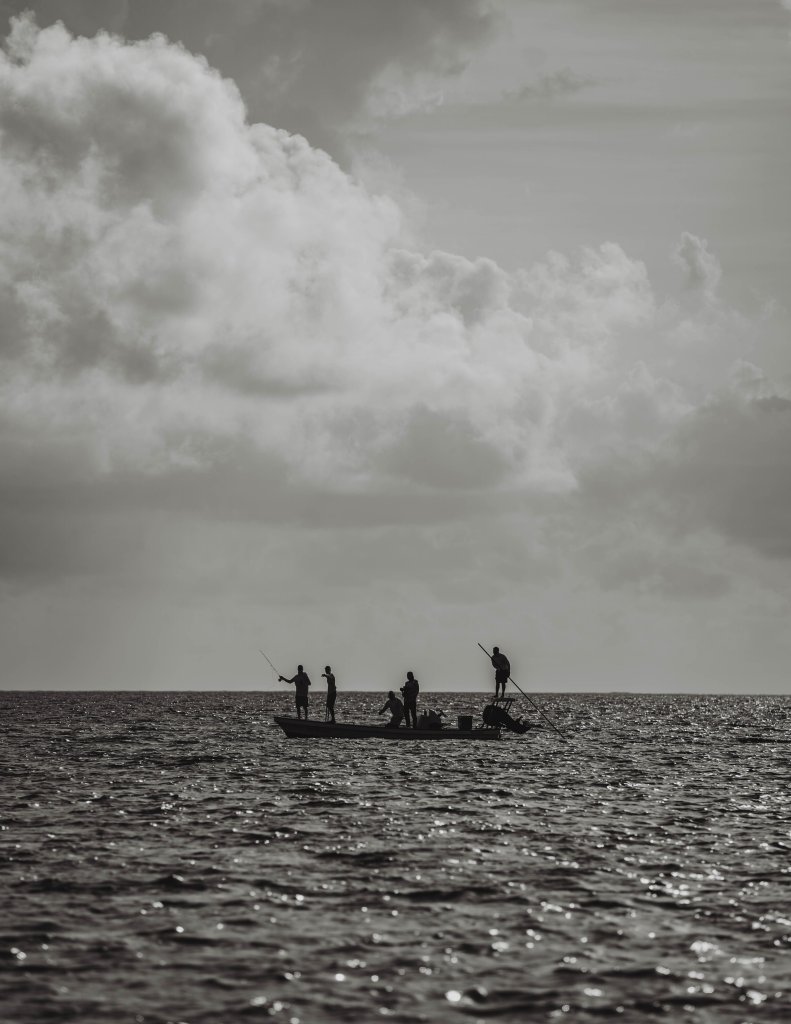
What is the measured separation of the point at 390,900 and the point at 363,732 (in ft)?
119

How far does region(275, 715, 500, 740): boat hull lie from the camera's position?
55000 mm

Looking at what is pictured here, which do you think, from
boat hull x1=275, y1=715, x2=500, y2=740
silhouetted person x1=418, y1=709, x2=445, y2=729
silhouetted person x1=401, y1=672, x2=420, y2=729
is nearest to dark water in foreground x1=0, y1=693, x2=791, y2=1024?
silhouetted person x1=401, y1=672, x2=420, y2=729

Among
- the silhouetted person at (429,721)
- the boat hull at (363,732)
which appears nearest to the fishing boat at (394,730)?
the boat hull at (363,732)

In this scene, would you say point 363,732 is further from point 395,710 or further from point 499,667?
point 499,667

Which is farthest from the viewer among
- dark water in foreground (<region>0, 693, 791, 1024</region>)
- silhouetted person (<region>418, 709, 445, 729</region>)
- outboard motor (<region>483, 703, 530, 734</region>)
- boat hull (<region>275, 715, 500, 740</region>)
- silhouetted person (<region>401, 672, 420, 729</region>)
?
outboard motor (<region>483, 703, 530, 734</region>)

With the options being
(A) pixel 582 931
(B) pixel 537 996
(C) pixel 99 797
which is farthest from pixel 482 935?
(C) pixel 99 797

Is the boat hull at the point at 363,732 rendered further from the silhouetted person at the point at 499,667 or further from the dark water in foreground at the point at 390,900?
the dark water in foreground at the point at 390,900

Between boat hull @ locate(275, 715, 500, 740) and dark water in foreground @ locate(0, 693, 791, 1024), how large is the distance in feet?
50.8

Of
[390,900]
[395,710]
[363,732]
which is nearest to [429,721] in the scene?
[395,710]

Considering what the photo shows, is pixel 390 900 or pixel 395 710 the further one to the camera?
pixel 395 710

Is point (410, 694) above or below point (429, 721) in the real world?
above

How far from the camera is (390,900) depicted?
63.0 feet

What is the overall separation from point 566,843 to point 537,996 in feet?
37.9

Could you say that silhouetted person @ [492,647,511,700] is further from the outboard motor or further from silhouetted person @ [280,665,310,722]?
silhouetted person @ [280,665,310,722]
